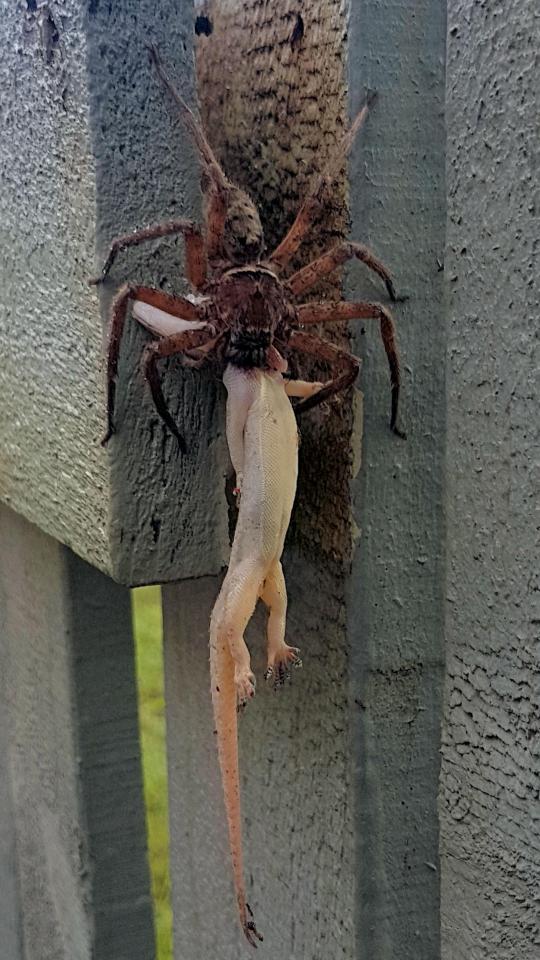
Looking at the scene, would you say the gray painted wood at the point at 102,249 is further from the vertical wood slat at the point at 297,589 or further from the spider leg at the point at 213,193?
the vertical wood slat at the point at 297,589

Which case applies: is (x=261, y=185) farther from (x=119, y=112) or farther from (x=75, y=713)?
(x=75, y=713)

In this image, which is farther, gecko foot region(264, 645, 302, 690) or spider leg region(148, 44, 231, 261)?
spider leg region(148, 44, 231, 261)

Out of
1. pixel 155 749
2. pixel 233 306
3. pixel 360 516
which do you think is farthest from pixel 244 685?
pixel 155 749

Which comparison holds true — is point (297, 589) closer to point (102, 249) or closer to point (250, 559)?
point (250, 559)

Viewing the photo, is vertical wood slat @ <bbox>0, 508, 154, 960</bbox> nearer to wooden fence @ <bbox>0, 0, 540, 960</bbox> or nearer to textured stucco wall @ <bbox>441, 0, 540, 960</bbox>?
wooden fence @ <bbox>0, 0, 540, 960</bbox>

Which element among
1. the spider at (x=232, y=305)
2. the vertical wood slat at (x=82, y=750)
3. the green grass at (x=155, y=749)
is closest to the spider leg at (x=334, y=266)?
the spider at (x=232, y=305)

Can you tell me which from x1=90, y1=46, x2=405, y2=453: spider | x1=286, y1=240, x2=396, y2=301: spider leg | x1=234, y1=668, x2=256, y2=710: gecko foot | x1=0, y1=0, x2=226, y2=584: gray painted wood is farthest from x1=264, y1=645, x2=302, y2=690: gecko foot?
x1=286, y1=240, x2=396, y2=301: spider leg
